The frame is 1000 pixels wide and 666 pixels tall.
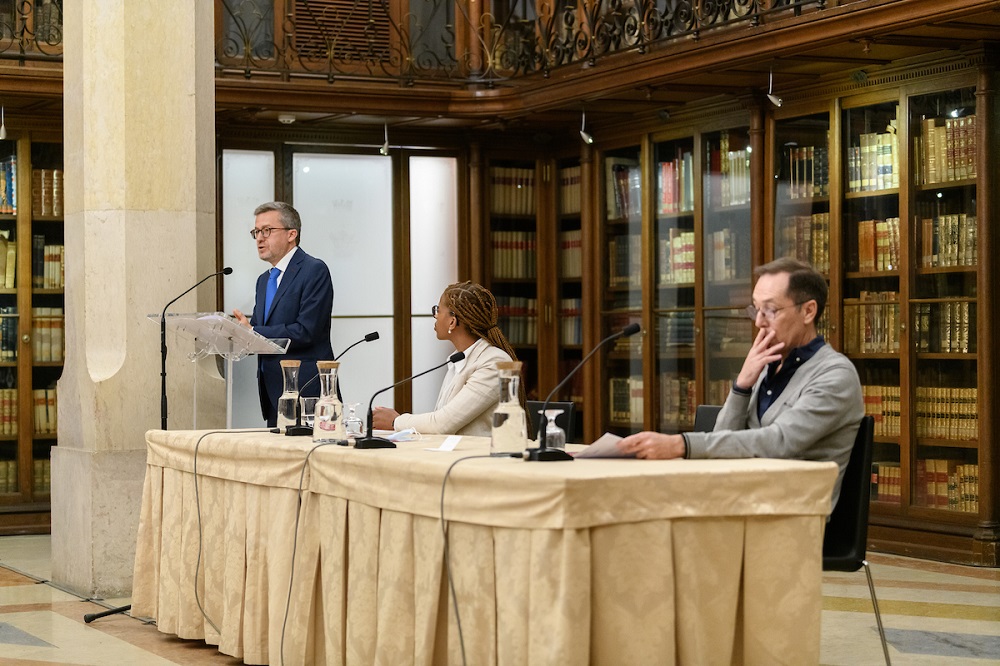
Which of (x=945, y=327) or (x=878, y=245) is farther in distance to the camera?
(x=878, y=245)

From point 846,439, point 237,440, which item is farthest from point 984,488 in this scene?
point 237,440

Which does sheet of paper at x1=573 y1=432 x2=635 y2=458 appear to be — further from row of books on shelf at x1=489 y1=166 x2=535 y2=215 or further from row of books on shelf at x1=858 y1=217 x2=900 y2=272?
row of books on shelf at x1=489 y1=166 x2=535 y2=215

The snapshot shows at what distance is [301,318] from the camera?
623cm

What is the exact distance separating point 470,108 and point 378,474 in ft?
17.2

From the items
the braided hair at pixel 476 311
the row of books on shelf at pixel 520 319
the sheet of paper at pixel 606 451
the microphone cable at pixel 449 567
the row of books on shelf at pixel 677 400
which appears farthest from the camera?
the row of books on shelf at pixel 520 319

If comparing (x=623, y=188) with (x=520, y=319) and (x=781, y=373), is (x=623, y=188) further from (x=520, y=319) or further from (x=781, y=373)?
(x=781, y=373)

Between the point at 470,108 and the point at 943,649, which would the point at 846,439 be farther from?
the point at 470,108

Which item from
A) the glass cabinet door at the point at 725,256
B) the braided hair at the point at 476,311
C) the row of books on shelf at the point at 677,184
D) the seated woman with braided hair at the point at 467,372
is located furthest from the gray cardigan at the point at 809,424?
the row of books on shelf at the point at 677,184

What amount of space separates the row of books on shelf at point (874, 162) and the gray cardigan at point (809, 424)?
366 cm

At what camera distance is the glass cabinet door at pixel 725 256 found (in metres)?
8.17

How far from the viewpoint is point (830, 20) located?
259 inches

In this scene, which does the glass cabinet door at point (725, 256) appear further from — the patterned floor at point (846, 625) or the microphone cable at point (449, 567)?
the microphone cable at point (449, 567)

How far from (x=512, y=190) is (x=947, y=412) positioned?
3.64 metres

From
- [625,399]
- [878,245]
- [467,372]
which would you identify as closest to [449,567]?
[467,372]
